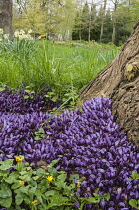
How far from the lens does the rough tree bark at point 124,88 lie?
6.56 feet

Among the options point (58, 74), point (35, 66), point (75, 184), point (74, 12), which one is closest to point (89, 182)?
point (75, 184)

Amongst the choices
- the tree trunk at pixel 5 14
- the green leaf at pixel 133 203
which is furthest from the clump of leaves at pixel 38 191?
the tree trunk at pixel 5 14

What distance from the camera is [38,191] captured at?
4.85 ft

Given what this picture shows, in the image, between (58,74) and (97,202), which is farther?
(58,74)

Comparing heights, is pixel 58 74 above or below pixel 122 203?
above

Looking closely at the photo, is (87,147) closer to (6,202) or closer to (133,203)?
(133,203)

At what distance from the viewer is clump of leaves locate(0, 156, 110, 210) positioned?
142 centimetres

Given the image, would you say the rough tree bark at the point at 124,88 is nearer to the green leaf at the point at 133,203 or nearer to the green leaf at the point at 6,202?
the green leaf at the point at 133,203

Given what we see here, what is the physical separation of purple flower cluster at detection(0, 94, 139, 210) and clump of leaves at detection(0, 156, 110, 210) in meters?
0.07

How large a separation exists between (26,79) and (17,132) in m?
1.15

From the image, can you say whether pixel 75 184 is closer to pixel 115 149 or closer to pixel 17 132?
pixel 115 149

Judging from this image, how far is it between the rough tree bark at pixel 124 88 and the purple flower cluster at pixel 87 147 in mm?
90

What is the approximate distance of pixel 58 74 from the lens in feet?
9.79

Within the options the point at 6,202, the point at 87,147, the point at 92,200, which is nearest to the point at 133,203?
the point at 92,200
